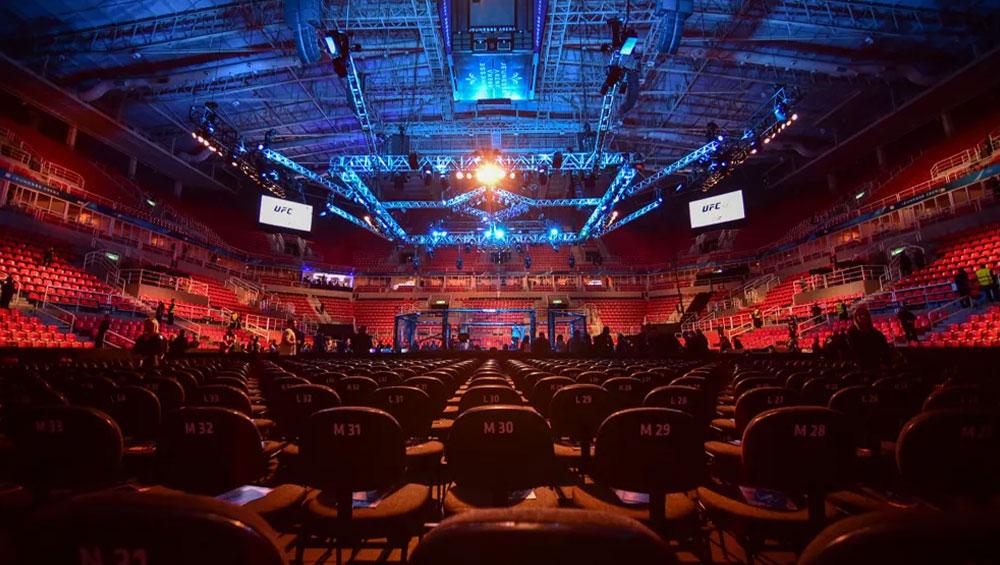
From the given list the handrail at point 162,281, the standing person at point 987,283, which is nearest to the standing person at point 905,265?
the standing person at point 987,283

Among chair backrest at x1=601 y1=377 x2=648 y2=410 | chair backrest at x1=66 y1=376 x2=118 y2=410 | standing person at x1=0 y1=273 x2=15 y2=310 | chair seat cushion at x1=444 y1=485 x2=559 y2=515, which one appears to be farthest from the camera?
standing person at x1=0 y1=273 x2=15 y2=310

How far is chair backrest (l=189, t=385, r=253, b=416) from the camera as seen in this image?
3777 millimetres

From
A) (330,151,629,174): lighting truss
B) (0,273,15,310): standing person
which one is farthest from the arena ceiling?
(0,273,15,310): standing person

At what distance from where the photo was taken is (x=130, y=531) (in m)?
0.81

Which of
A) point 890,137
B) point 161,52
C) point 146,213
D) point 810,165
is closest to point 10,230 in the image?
point 146,213

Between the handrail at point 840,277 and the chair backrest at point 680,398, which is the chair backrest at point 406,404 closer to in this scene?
the chair backrest at point 680,398

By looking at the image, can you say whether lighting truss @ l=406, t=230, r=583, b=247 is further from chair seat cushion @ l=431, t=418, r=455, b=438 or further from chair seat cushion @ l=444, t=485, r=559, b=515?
chair seat cushion @ l=444, t=485, r=559, b=515

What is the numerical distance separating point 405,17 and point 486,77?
541 cm

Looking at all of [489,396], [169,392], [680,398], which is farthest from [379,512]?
[169,392]

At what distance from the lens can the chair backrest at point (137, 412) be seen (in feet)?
11.6

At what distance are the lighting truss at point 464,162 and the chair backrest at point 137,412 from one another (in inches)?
508

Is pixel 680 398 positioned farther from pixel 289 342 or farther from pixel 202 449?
pixel 289 342

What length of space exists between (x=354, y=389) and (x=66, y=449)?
2436mm

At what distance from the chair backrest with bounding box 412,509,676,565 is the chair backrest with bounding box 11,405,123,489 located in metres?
2.51
